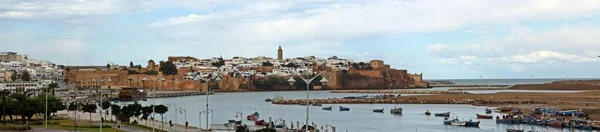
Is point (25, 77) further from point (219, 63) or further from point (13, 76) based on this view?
point (219, 63)

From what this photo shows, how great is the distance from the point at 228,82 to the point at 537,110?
8544 centimetres

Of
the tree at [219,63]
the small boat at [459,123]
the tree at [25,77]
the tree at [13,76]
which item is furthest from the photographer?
the tree at [219,63]

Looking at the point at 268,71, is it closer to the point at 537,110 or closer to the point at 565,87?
the point at 565,87

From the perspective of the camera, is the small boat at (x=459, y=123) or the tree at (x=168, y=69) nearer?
the small boat at (x=459, y=123)

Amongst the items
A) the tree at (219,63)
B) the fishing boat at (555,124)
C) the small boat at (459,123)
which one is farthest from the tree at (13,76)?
the fishing boat at (555,124)

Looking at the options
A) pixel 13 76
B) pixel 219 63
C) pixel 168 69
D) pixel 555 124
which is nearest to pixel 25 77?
pixel 13 76

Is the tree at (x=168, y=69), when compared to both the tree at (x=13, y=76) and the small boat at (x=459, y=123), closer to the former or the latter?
the tree at (x=13, y=76)

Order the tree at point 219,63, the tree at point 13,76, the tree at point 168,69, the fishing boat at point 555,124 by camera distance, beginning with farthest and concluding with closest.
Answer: the tree at point 219,63
the tree at point 168,69
the tree at point 13,76
the fishing boat at point 555,124

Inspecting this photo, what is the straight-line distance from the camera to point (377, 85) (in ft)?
507

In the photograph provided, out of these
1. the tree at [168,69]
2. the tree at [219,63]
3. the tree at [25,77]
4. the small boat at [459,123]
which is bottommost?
the small boat at [459,123]

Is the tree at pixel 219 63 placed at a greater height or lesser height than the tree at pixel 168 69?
greater

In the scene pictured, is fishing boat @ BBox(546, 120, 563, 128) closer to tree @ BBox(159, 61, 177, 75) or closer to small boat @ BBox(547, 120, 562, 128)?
small boat @ BBox(547, 120, 562, 128)

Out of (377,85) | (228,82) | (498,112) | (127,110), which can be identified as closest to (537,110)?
(498,112)

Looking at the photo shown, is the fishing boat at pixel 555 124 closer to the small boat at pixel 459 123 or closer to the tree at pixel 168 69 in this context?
the small boat at pixel 459 123
